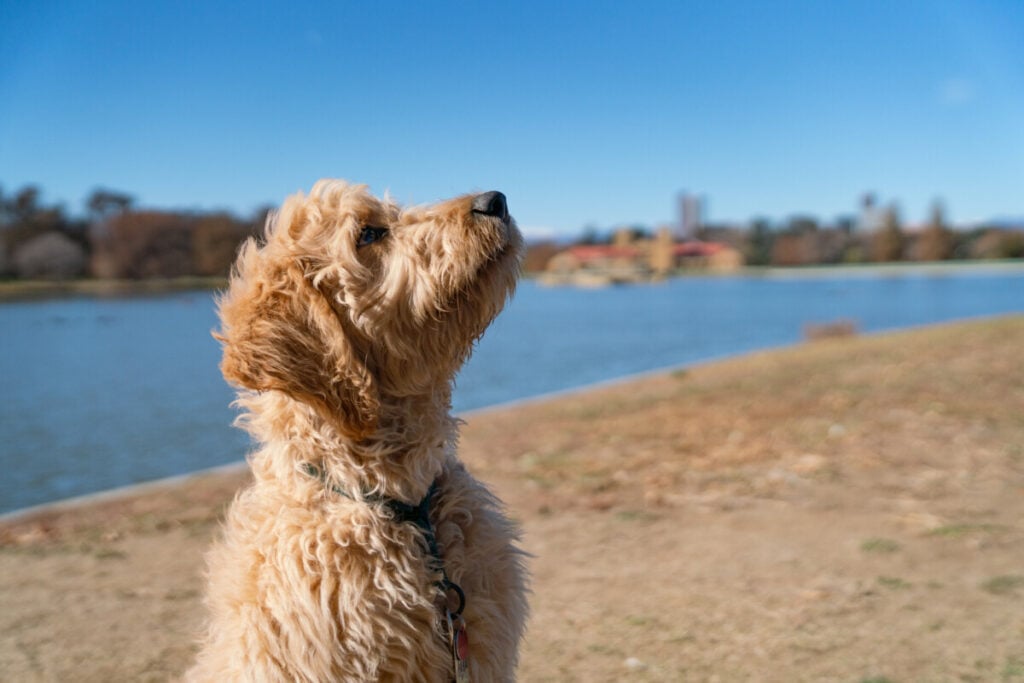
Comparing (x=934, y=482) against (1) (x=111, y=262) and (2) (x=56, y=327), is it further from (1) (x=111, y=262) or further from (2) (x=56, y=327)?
(2) (x=56, y=327)

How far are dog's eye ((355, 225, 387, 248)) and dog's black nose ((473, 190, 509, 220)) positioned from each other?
0.35m

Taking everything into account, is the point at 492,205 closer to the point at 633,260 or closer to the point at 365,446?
the point at 365,446

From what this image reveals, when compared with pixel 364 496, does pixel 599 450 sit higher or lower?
lower

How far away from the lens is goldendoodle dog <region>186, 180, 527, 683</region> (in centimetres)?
240

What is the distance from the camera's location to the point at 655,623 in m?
4.64

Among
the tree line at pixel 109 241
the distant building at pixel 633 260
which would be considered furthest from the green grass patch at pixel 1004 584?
the distant building at pixel 633 260

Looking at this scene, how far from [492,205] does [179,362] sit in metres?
22.0

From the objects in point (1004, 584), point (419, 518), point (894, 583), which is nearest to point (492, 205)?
point (419, 518)

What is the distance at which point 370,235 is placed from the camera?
2775 mm

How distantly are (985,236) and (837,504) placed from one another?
363 ft

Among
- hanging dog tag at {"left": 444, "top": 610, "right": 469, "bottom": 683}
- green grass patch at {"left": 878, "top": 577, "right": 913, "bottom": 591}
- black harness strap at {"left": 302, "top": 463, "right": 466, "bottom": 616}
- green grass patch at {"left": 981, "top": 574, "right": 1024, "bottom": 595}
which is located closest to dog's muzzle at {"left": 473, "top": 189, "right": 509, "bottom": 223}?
black harness strap at {"left": 302, "top": 463, "right": 466, "bottom": 616}

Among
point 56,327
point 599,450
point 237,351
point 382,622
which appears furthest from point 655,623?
point 56,327

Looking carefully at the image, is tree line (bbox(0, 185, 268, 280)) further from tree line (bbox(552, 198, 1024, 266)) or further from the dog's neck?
tree line (bbox(552, 198, 1024, 266))

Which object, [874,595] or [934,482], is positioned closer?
[874,595]
